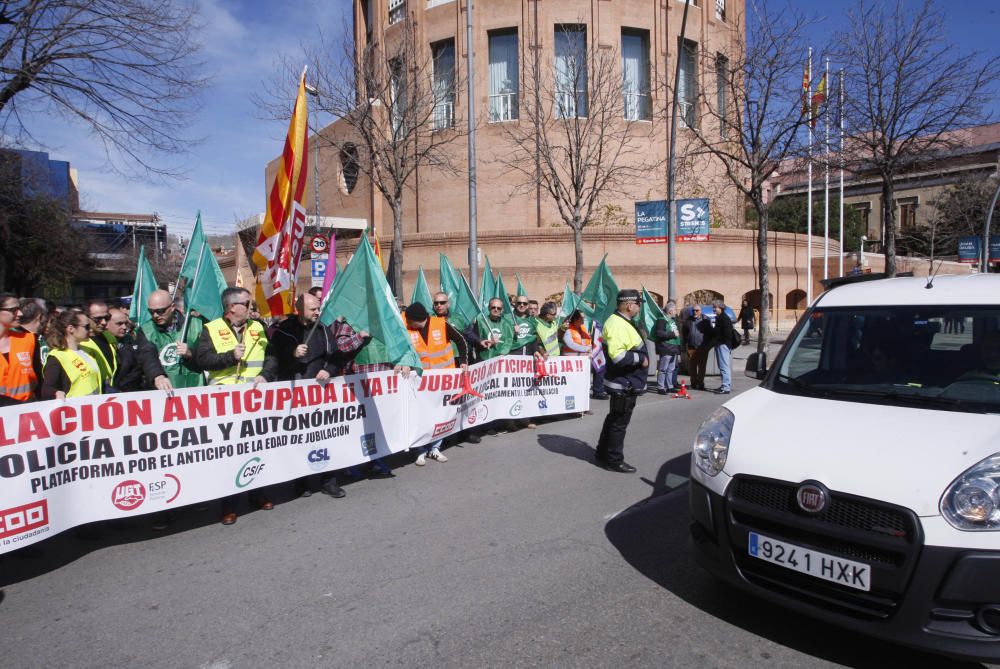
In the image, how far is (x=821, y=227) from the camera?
50.2 meters

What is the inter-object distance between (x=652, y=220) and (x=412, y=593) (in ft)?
55.2

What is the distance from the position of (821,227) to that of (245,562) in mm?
53772

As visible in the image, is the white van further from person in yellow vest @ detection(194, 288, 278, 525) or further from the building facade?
the building facade

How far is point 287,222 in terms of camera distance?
5.85 meters

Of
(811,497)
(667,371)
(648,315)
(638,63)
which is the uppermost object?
(638,63)

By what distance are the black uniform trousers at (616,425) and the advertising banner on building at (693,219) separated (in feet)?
43.2

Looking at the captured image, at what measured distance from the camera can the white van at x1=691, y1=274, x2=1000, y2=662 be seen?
9.07 ft

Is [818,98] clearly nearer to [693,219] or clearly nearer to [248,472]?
[693,219]

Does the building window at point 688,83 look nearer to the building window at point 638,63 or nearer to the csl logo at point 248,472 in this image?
the building window at point 638,63

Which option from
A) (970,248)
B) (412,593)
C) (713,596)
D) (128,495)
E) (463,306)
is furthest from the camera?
(970,248)

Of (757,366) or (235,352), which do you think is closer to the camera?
(757,366)

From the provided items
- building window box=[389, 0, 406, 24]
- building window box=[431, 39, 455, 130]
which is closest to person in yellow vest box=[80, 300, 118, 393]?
building window box=[431, 39, 455, 130]

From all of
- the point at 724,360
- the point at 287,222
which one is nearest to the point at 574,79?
the point at 724,360

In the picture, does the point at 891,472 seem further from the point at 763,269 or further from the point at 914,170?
the point at 914,170
